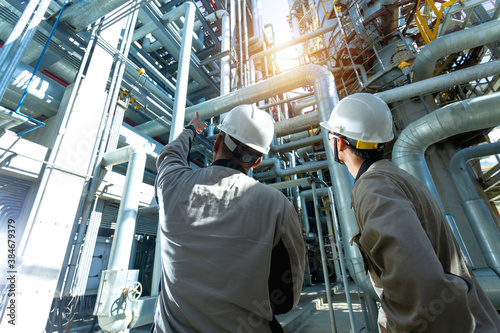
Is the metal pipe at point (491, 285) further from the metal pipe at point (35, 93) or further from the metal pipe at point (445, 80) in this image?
the metal pipe at point (35, 93)

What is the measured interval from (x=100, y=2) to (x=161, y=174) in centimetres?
331

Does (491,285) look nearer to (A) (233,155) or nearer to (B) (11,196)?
(A) (233,155)

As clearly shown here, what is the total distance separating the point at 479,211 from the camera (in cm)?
382

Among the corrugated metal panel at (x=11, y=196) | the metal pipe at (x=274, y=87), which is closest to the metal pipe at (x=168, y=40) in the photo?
the metal pipe at (x=274, y=87)

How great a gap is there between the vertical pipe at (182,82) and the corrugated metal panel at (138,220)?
2619mm

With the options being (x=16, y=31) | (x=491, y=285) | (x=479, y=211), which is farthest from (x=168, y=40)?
(x=491, y=285)

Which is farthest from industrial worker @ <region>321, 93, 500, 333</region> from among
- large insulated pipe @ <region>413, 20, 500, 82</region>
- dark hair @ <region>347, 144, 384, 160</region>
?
large insulated pipe @ <region>413, 20, 500, 82</region>

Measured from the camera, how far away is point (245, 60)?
7.21m

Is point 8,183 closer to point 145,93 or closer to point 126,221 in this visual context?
point 126,221

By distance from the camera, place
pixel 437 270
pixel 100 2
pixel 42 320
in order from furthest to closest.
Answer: pixel 100 2
pixel 42 320
pixel 437 270

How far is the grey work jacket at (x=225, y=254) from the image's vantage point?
0.78m

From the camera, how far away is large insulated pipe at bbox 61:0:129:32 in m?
3.02

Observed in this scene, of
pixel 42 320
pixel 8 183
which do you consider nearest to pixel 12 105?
pixel 8 183

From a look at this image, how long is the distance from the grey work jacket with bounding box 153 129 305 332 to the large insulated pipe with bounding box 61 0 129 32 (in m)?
3.35
